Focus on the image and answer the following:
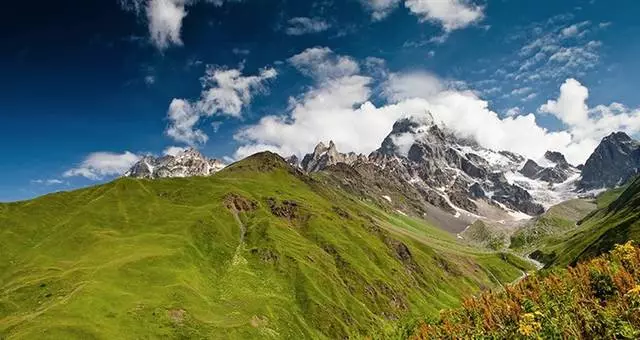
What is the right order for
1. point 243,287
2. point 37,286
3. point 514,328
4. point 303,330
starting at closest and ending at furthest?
point 514,328 < point 37,286 < point 303,330 < point 243,287

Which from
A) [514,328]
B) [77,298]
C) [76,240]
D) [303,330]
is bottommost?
[303,330]

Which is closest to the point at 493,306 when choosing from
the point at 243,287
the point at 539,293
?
the point at 539,293

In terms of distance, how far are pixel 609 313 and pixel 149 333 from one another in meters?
131

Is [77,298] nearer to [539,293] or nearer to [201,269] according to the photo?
[201,269]

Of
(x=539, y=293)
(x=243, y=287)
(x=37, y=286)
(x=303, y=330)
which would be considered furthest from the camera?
(x=243, y=287)

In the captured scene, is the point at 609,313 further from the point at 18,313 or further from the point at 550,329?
the point at 18,313

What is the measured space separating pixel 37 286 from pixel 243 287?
6949 cm

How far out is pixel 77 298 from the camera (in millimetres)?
132625

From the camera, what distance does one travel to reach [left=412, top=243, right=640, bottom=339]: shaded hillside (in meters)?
15.5

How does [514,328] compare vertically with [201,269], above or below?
below

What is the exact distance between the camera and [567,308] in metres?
17.6

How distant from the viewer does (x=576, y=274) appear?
71.6 feet

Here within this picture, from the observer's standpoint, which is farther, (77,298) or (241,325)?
(241,325)

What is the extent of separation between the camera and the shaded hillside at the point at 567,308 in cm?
1546
